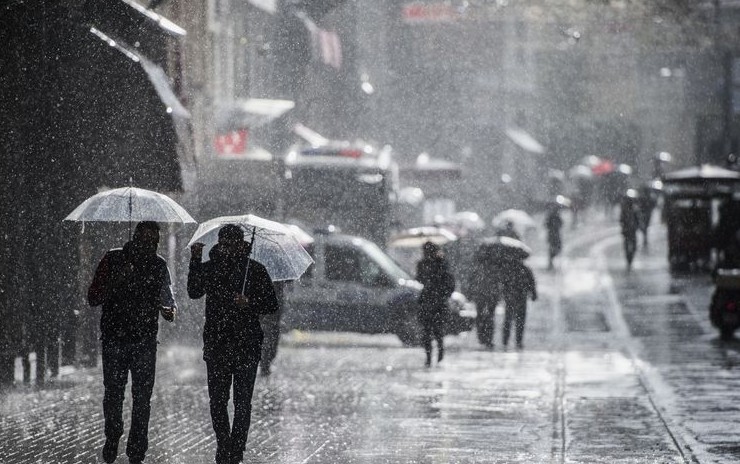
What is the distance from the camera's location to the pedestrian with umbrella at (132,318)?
10.4 meters

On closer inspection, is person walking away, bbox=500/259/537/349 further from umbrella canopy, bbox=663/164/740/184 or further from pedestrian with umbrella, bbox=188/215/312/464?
umbrella canopy, bbox=663/164/740/184

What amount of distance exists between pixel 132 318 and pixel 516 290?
41.9 ft

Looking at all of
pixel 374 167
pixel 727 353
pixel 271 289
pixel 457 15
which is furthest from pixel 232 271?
pixel 457 15

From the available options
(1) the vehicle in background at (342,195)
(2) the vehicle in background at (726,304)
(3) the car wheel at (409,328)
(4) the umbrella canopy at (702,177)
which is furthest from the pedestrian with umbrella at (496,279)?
(4) the umbrella canopy at (702,177)

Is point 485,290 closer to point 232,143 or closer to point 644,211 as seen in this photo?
point 232,143

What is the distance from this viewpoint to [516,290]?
2262 centimetres

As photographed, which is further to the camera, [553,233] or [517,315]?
[553,233]

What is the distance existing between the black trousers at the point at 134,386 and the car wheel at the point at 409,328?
12.1 m

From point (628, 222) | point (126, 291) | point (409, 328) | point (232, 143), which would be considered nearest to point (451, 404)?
point (126, 291)

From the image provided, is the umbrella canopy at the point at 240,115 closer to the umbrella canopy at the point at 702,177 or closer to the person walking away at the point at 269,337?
A: the umbrella canopy at the point at 702,177

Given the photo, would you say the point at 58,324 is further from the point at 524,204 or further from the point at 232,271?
the point at 524,204

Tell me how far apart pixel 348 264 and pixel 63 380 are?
22.3ft

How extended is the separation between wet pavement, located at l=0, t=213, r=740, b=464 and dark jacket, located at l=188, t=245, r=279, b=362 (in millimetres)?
1258

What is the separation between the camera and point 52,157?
18.3m
